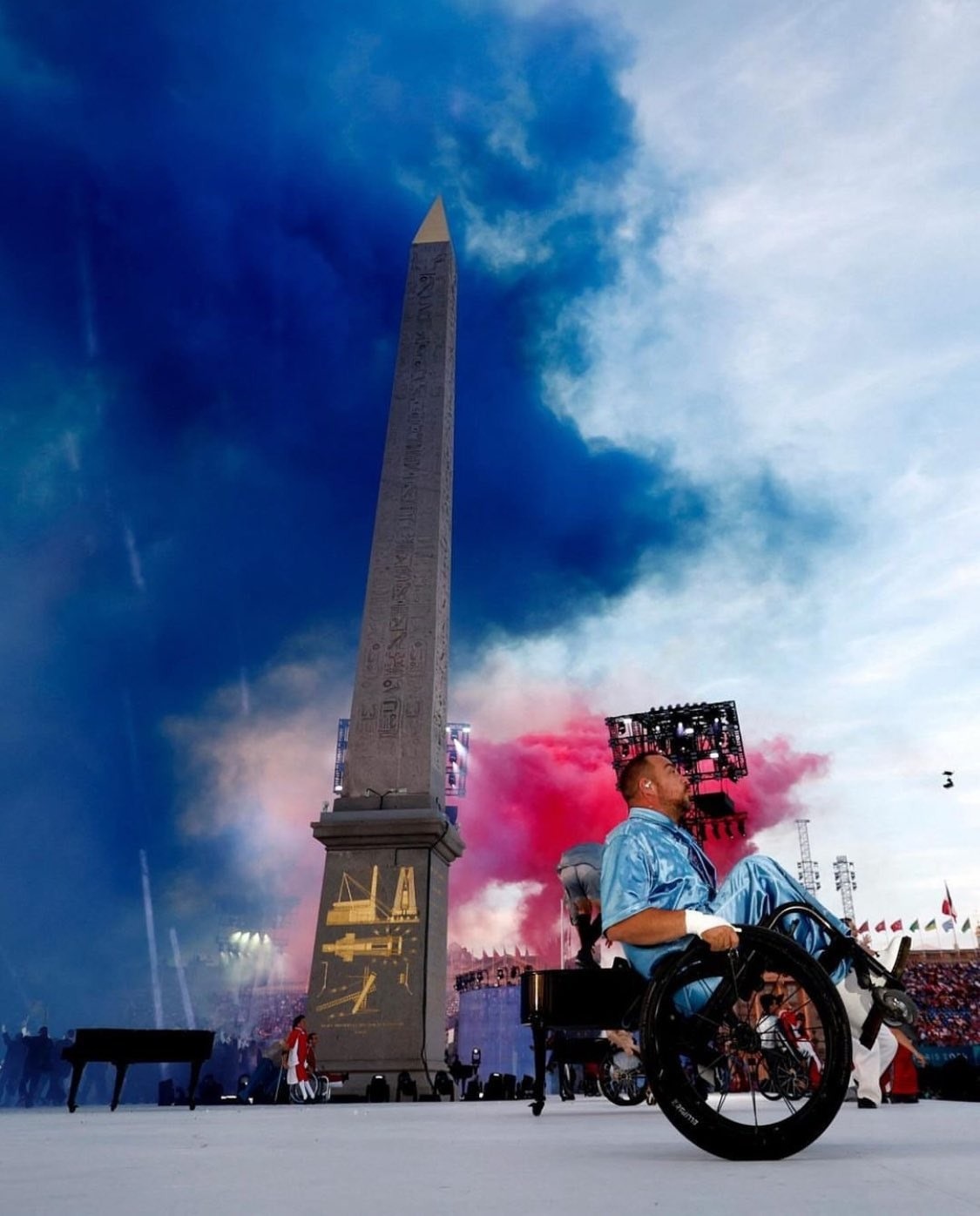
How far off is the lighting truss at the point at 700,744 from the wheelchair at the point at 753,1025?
1157 inches

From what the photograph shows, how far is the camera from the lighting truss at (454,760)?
2039cm

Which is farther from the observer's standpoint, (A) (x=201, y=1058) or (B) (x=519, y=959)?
(B) (x=519, y=959)

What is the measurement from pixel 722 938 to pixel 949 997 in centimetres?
5271

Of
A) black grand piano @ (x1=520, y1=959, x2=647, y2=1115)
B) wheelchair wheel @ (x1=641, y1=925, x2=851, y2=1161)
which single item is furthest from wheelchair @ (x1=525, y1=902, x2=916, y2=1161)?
black grand piano @ (x1=520, y1=959, x2=647, y2=1115)

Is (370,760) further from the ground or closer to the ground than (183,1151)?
further from the ground

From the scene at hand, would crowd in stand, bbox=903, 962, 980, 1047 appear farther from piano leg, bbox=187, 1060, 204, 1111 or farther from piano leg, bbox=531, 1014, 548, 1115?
piano leg, bbox=531, 1014, 548, 1115

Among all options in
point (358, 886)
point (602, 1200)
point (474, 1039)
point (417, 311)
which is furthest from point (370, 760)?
point (474, 1039)

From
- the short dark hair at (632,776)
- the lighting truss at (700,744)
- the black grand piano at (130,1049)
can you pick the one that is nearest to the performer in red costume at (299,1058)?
the black grand piano at (130,1049)

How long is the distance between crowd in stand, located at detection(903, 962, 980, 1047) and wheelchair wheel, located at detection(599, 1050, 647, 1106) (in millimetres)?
35850

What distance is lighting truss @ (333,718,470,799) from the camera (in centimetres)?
2039

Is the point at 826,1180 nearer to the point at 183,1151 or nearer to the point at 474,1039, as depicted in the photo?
the point at 183,1151

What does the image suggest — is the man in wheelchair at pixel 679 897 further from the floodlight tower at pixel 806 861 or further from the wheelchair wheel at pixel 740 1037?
the floodlight tower at pixel 806 861

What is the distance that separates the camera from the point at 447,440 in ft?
60.0

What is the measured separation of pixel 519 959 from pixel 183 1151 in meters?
62.6
